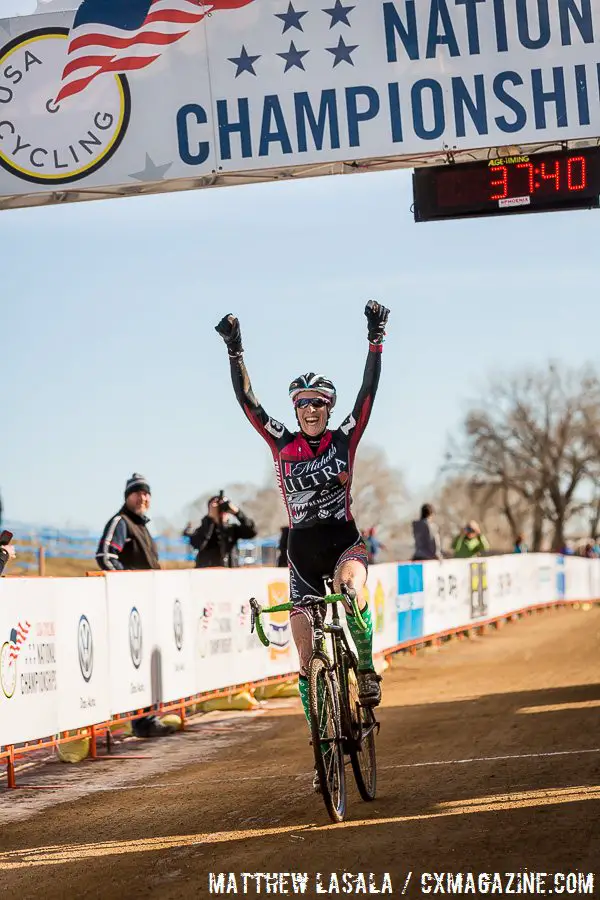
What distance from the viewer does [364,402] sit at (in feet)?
24.2

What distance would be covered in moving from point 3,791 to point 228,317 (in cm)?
403

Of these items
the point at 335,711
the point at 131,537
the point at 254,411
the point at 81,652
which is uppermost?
the point at 254,411

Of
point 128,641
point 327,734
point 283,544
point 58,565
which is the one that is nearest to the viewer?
point 327,734

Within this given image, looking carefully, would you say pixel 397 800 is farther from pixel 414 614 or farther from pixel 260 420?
pixel 414 614

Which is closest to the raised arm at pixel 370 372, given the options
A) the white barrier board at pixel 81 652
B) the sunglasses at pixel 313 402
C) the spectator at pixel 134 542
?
the sunglasses at pixel 313 402

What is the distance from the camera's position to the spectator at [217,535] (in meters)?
14.3

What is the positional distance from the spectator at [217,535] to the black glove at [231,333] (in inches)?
266

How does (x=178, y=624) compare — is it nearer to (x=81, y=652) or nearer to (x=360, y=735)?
(x=81, y=652)

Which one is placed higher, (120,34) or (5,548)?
(120,34)

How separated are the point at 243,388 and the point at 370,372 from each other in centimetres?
74

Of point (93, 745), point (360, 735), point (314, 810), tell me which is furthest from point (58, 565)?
point (360, 735)

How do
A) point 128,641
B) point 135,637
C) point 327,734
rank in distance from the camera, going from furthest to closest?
1. point 135,637
2. point 128,641
3. point 327,734

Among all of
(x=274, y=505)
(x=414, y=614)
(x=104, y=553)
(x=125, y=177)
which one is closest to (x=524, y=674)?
(x=414, y=614)

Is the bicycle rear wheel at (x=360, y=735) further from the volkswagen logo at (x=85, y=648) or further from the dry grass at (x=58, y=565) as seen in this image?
the dry grass at (x=58, y=565)
